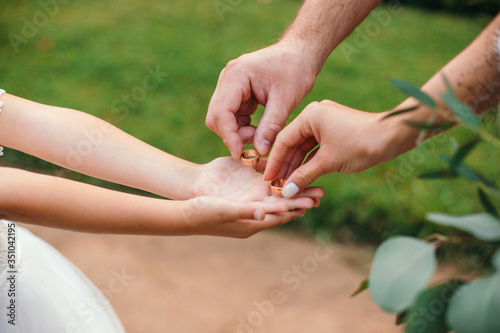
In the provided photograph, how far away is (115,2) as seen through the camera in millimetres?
4539

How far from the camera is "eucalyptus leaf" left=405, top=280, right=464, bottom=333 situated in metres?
0.49

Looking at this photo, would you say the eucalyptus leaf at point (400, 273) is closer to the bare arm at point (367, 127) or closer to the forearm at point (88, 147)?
the bare arm at point (367, 127)

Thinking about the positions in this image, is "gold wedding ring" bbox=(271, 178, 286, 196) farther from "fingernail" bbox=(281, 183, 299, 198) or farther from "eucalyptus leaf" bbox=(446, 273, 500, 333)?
"eucalyptus leaf" bbox=(446, 273, 500, 333)

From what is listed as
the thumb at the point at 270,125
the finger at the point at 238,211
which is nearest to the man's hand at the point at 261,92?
the thumb at the point at 270,125

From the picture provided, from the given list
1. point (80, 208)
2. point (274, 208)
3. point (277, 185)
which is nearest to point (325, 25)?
point (277, 185)

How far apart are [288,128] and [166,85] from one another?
2.27 metres

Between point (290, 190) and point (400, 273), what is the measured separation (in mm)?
867

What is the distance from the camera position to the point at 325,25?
1662 mm

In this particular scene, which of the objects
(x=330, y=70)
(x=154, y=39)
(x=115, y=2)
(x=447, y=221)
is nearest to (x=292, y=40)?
(x=447, y=221)

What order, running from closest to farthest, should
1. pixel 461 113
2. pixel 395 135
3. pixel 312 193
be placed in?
pixel 461 113, pixel 395 135, pixel 312 193

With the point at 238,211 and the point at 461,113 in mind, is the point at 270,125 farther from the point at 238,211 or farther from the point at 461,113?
the point at 461,113

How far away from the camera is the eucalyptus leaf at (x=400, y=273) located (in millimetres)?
465

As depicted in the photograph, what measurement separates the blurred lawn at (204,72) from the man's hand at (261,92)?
Answer: 97 centimetres

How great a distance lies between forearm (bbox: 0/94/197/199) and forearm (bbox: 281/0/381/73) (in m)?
0.55
